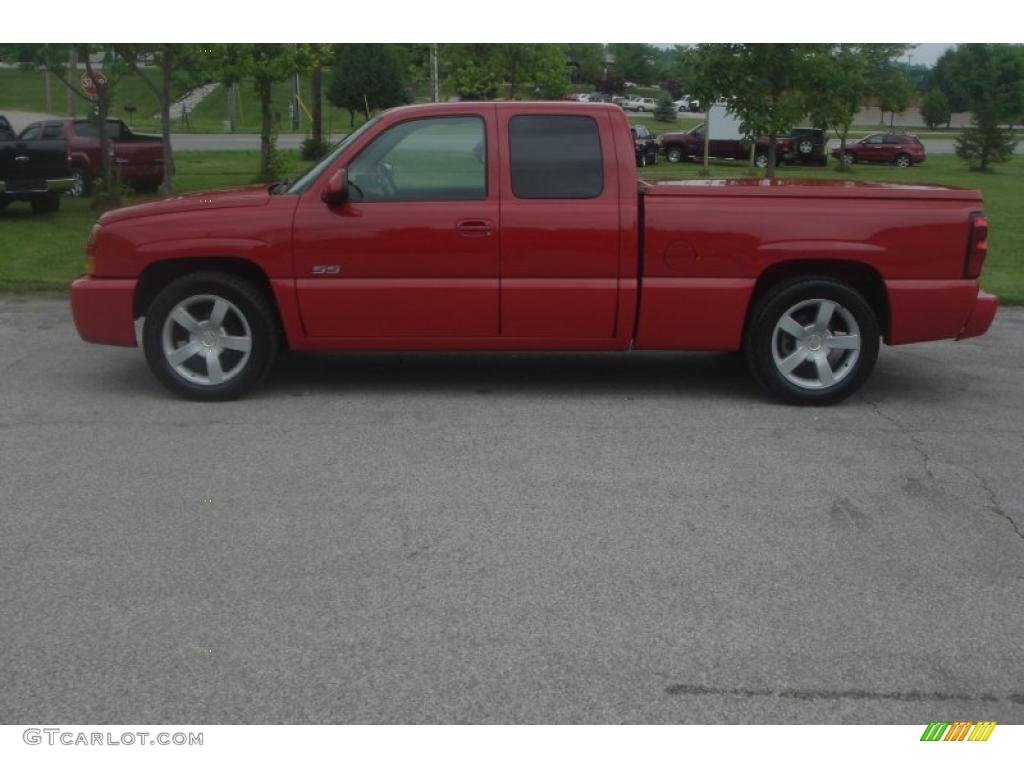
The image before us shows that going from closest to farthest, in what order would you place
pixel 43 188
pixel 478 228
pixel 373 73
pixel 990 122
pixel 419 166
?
pixel 478 228
pixel 419 166
pixel 43 188
pixel 990 122
pixel 373 73

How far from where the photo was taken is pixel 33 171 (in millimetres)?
17844

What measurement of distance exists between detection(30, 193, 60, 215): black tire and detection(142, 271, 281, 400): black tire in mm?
12033

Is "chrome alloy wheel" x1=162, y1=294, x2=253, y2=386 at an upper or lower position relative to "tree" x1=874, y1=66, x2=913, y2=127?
lower

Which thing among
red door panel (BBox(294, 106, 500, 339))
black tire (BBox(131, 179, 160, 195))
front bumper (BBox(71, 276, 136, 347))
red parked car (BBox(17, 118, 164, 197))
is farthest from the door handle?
black tire (BBox(131, 179, 160, 195))

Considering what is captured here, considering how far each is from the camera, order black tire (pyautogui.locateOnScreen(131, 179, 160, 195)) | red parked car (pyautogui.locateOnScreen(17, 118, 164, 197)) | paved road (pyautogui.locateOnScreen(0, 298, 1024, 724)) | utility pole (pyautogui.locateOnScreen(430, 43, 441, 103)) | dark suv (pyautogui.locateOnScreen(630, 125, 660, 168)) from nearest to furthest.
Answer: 1. paved road (pyautogui.locateOnScreen(0, 298, 1024, 724))
2. red parked car (pyautogui.locateOnScreen(17, 118, 164, 197))
3. black tire (pyautogui.locateOnScreen(131, 179, 160, 195))
4. utility pole (pyautogui.locateOnScreen(430, 43, 441, 103))
5. dark suv (pyautogui.locateOnScreen(630, 125, 660, 168))

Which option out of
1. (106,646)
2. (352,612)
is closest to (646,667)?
(352,612)

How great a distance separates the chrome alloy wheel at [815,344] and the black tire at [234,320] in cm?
319

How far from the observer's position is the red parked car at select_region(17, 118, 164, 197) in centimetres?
2205

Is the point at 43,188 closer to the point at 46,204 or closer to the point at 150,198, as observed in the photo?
the point at 46,204

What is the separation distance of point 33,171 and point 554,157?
12.5 m

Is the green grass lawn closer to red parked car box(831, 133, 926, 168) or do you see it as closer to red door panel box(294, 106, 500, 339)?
red door panel box(294, 106, 500, 339)

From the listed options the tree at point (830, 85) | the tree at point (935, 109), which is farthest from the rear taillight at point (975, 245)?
the tree at point (935, 109)

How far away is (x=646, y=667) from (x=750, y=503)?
1.93m
